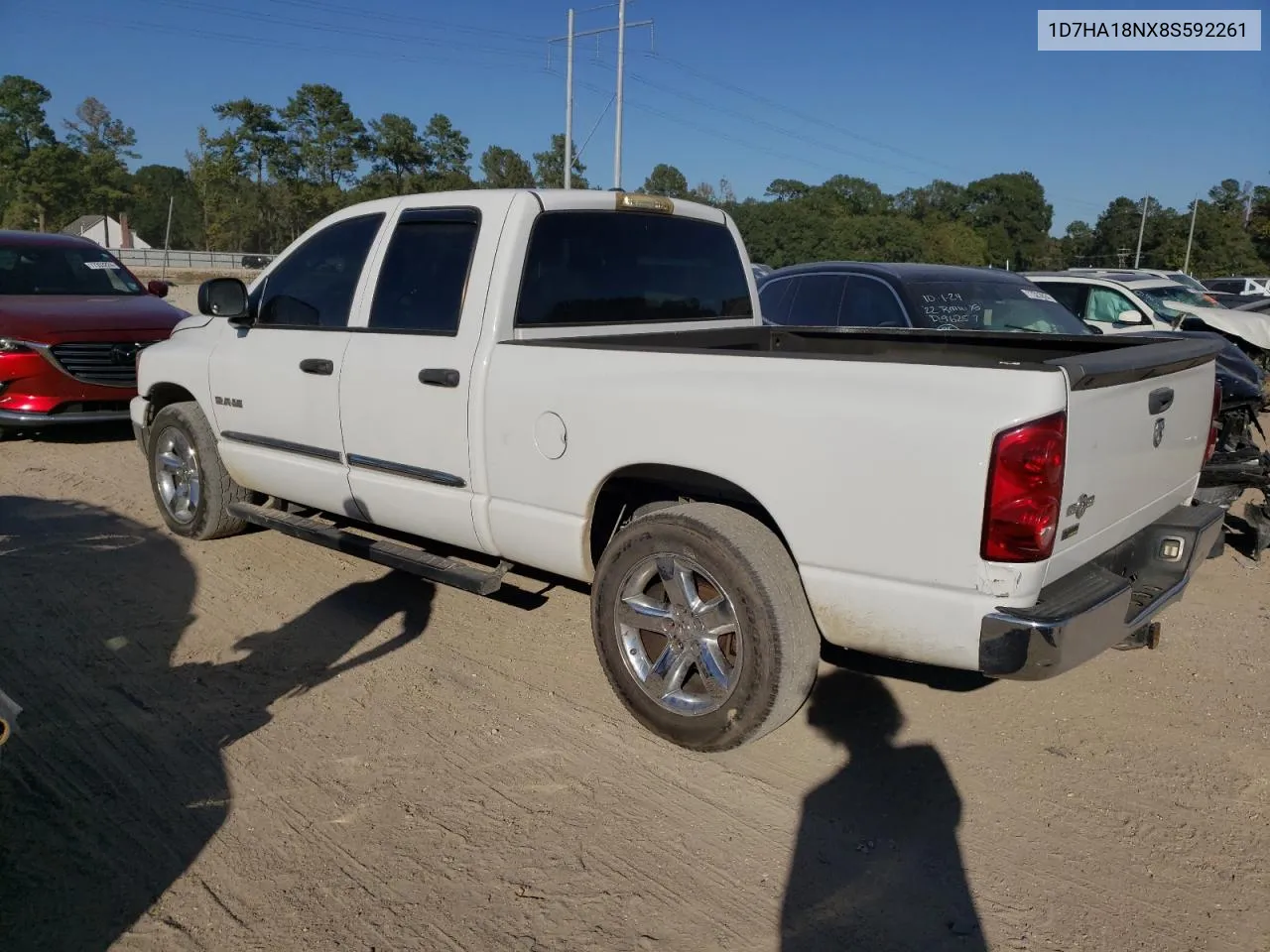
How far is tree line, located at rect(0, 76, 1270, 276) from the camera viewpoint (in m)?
48.7

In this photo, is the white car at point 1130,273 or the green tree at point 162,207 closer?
the white car at point 1130,273

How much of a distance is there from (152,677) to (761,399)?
2836 mm

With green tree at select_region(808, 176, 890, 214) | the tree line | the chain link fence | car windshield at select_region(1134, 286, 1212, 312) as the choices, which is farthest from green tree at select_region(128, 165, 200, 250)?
car windshield at select_region(1134, 286, 1212, 312)

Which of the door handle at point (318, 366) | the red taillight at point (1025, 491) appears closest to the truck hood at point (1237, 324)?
the red taillight at point (1025, 491)

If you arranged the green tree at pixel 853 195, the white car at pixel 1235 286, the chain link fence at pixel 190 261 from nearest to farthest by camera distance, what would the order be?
the white car at pixel 1235 286
the chain link fence at pixel 190 261
the green tree at pixel 853 195

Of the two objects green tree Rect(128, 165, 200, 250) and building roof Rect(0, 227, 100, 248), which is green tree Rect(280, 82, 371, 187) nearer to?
green tree Rect(128, 165, 200, 250)

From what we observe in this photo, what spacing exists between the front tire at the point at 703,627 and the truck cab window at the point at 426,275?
1.39 metres

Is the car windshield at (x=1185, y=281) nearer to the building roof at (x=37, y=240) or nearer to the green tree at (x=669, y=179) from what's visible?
the building roof at (x=37, y=240)

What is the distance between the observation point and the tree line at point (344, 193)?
48719 millimetres

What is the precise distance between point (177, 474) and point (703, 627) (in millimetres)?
4021

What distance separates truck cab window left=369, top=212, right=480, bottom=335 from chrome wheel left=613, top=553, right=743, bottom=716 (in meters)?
1.46

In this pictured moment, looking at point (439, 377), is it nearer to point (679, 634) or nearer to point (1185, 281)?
point (679, 634)

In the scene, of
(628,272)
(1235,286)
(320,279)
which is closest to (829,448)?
(628,272)

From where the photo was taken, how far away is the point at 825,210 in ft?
238
